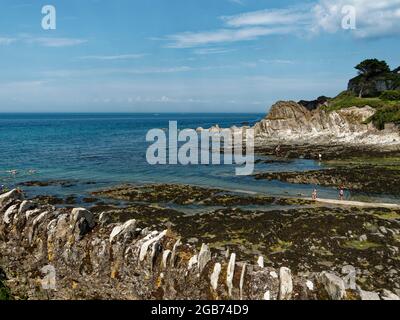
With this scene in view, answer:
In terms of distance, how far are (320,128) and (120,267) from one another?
9451cm

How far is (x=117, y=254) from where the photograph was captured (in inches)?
458

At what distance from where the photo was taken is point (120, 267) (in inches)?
453

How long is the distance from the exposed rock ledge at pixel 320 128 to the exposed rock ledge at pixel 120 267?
74780mm

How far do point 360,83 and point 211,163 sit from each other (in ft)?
238

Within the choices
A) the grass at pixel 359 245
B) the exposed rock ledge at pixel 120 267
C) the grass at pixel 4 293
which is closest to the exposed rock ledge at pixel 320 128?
the grass at pixel 359 245

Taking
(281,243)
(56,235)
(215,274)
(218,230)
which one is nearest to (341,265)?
(281,243)

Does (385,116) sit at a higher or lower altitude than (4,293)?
higher

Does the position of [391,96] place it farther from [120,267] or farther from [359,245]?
[120,267]

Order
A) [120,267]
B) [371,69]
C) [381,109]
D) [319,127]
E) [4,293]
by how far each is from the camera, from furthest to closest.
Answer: [371,69] < [319,127] < [381,109] < [120,267] < [4,293]

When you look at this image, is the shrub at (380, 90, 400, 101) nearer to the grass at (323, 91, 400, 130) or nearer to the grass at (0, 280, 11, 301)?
the grass at (323, 91, 400, 130)

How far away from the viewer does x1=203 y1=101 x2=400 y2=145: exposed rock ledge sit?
83.2 meters

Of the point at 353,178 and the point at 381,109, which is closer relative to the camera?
the point at 353,178

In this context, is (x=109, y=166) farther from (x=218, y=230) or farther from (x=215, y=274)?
(x=215, y=274)

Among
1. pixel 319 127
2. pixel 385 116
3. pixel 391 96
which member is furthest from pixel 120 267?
pixel 391 96
